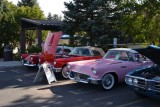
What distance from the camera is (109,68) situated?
9.69 metres

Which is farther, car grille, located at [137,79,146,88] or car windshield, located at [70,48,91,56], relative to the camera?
car windshield, located at [70,48,91,56]

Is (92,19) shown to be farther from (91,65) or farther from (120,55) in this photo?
(91,65)

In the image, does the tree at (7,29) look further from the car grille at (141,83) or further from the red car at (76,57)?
the car grille at (141,83)

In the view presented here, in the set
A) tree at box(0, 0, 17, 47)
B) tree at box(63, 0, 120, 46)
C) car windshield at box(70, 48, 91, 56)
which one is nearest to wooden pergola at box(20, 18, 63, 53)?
tree at box(0, 0, 17, 47)

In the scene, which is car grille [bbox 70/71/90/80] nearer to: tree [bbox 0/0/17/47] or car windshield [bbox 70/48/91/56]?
car windshield [bbox 70/48/91/56]

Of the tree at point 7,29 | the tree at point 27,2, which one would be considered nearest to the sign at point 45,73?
the tree at point 7,29

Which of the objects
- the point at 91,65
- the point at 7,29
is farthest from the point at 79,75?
the point at 7,29

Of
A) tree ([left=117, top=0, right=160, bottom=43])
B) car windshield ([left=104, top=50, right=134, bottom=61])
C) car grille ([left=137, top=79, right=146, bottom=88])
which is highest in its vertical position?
tree ([left=117, top=0, right=160, bottom=43])

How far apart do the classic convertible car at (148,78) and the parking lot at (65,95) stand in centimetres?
47

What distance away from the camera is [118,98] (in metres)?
8.55

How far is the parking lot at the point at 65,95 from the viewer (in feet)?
25.9

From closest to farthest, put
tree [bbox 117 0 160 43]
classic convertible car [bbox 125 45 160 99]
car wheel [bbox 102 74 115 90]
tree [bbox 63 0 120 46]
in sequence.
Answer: classic convertible car [bbox 125 45 160 99] → car wheel [bbox 102 74 115 90] → tree [bbox 117 0 160 43] → tree [bbox 63 0 120 46]

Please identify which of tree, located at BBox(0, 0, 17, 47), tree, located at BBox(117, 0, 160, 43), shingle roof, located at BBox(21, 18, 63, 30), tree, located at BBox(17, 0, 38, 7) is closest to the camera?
tree, located at BBox(117, 0, 160, 43)

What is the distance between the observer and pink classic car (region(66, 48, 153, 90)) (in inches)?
374
